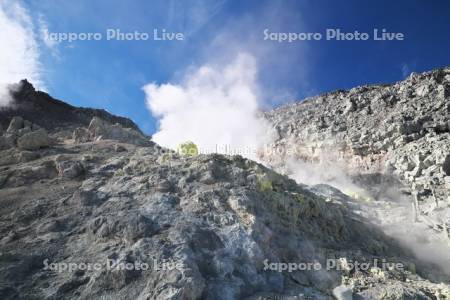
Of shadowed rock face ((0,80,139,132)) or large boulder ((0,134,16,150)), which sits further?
shadowed rock face ((0,80,139,132))

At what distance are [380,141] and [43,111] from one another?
38.4 metres

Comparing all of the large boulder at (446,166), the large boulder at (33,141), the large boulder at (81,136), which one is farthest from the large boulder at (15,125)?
the large boulder at (446,166)

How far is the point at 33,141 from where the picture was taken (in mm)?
25844

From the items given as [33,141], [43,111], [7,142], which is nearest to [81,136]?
[33,141]

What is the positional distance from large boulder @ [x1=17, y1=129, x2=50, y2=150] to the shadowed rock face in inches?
474

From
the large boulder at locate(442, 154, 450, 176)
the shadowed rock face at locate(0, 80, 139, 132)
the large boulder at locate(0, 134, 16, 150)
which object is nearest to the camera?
the large boulder at locate(0, 134, 16, 150)

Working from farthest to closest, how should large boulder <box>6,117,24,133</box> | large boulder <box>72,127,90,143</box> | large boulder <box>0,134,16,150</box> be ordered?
large boulder <box>6,117,24,133</box> → large boulder <box>72,127,90,143</box> → large boulder <box>0,134,16,150</box>

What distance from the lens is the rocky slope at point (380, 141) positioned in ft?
122

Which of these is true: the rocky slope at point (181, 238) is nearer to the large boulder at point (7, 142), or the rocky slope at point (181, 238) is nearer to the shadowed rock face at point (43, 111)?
the large boulder at point (7, 142)

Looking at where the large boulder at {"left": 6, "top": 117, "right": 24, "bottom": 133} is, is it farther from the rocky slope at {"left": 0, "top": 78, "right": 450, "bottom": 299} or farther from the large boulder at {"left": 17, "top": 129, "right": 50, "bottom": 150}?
the rocky slope at {"left": 0, "top": 78, "right": 450, "bottom": 299}

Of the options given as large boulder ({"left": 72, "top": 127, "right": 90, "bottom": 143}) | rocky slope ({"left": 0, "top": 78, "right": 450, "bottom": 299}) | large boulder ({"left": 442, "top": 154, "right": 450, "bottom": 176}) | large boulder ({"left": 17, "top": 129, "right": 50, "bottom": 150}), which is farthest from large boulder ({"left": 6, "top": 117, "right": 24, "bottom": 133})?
large boulder ({"left": 442, "top": 154, "right": 450, "bottom": 176})

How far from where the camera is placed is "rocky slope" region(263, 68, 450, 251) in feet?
122

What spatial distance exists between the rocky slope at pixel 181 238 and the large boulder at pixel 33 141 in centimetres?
361

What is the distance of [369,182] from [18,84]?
42.3 meters
